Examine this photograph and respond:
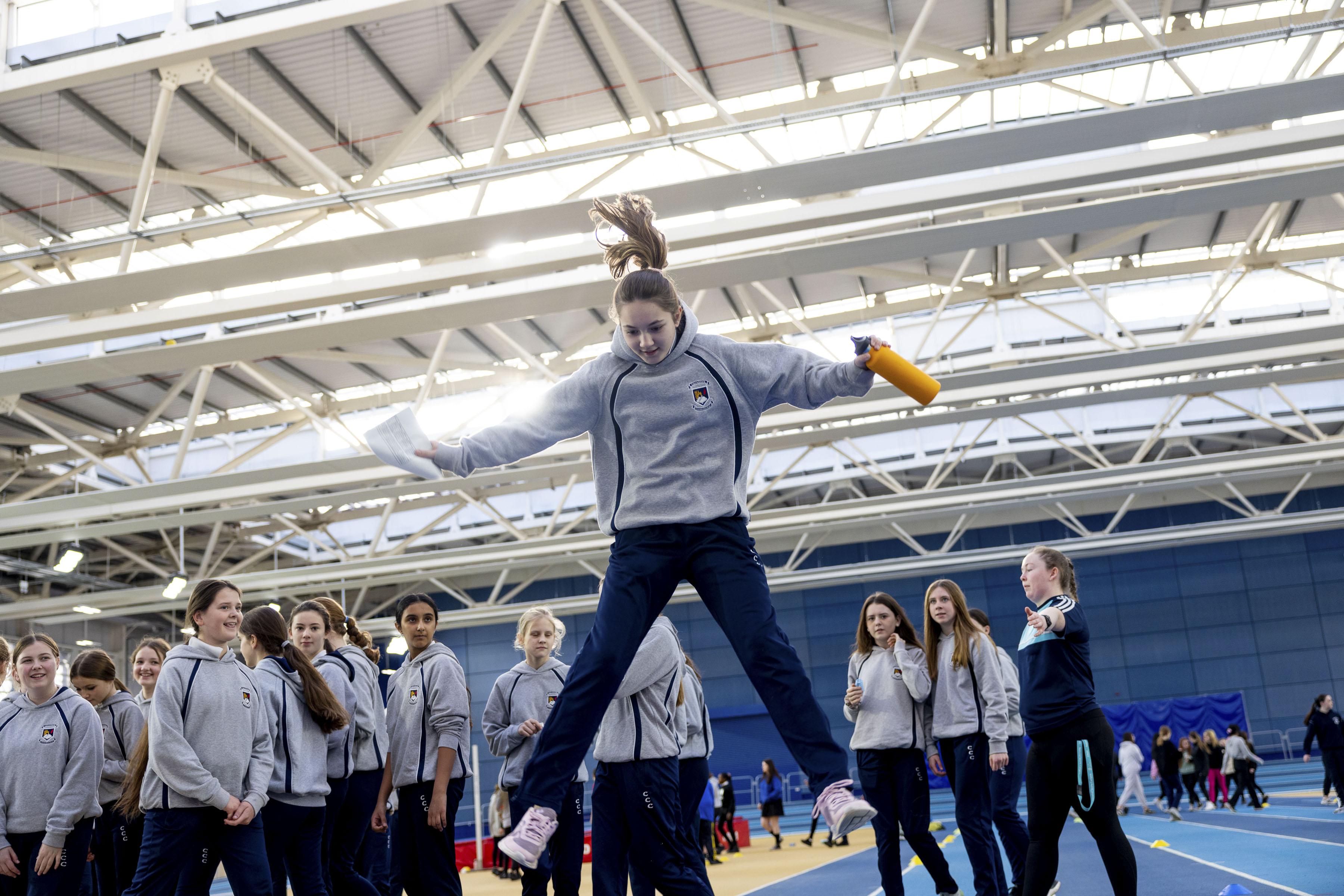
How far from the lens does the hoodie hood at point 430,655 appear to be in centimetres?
571

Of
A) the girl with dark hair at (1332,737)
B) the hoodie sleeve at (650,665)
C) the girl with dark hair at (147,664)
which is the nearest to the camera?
the hoodie sleeve at (650,665)

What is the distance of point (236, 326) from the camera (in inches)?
535

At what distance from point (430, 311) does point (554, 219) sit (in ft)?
6.83

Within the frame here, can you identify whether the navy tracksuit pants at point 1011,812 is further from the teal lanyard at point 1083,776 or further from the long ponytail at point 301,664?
the long ponytail at point 301,664

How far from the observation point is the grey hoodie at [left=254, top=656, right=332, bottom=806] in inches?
199

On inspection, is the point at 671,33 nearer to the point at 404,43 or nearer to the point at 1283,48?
the point at 404,43

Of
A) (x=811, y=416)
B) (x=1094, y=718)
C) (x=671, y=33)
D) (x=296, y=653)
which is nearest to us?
(x=1094, y=718)

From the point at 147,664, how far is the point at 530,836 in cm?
448

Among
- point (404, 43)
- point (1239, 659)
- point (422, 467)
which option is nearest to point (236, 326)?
point (404, 43)

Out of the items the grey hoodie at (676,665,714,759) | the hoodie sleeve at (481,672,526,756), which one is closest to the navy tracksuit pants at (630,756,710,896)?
the grey hoodie at (676,665,714,759)

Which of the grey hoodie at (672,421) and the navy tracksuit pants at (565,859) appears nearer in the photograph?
the grey hoodie at (672,421)

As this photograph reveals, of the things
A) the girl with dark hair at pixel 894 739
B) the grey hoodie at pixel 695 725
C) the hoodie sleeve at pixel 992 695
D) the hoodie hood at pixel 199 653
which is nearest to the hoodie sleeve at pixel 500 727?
the grey hoodie at pixel 695 725

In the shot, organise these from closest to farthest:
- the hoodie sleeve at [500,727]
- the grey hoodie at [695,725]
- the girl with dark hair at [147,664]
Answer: the hoodie sleeve at [500,727]
the girl with dark hair at [147,664]
the grey hoodie at [695,725]

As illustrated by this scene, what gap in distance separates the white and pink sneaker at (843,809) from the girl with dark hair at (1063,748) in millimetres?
1931
